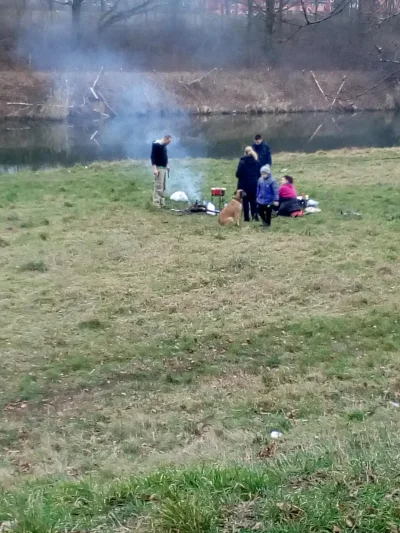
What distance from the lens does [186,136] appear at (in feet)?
104

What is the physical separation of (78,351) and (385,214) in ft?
25.3

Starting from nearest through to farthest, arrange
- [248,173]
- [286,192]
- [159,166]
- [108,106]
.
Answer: [248,173] < [286,192] < [159,166] < [108,106]

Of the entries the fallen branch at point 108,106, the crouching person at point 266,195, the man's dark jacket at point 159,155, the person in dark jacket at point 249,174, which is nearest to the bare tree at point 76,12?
the fallen branch at point 108,106

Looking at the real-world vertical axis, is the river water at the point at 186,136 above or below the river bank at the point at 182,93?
below

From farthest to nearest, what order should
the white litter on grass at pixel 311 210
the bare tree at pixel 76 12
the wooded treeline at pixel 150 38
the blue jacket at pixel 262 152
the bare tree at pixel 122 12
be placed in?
the bare tree at pixel 122 12 → the bare tree at pixel 76 12 → the wooded treeline at pixel 150 38 → the blue jacket at pixel 262 152 → the white litter on grass at pixel 311 210

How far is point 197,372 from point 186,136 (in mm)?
25634

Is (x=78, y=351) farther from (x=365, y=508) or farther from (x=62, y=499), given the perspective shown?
(x=365, y=508)

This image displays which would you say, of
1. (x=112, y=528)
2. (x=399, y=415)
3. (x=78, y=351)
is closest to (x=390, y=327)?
(x=399, y=415)

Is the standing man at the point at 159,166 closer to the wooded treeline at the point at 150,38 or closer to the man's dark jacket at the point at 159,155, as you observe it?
the man's dark jacket at the point at 159,155

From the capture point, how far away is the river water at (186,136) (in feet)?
84.6

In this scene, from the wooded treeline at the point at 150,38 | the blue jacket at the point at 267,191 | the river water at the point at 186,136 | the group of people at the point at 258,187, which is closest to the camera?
the blue jacket at the point at 267,191

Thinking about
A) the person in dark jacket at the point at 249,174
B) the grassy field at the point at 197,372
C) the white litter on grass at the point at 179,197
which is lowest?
the grassy field at the point at 197,372

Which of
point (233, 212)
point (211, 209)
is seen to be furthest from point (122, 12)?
point (233, 212)

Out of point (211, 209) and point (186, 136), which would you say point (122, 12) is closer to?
point (186, 136)
